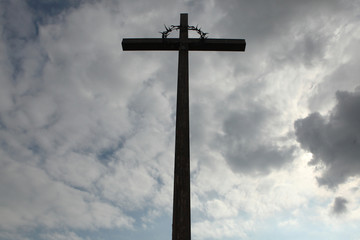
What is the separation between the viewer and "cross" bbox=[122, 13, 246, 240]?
563cm

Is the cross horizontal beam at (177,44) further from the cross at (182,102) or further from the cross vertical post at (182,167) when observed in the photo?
the cross vertical post at (182,167)

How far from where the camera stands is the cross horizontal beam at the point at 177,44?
8570 millimetres

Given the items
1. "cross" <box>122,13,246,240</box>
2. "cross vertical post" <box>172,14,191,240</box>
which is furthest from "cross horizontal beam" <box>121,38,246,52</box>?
"cross vertical post" <box>172,14,191,240</box>

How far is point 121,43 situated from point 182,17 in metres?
2.06

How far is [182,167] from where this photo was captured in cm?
606

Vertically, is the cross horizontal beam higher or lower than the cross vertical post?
higher

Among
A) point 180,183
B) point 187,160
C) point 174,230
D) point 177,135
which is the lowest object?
point 174,230

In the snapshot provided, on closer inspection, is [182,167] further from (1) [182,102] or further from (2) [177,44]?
(2) [177,44]

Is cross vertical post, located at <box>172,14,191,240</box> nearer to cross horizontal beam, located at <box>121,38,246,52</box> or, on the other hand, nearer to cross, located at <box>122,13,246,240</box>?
cross, located at <box>122,13,246,240</box>

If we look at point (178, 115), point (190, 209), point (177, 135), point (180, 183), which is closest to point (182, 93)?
point (178, 115)

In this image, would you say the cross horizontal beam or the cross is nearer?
the cross

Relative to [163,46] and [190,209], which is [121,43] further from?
[190,209]

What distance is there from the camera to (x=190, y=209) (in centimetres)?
575

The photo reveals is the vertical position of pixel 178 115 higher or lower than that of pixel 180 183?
higher
